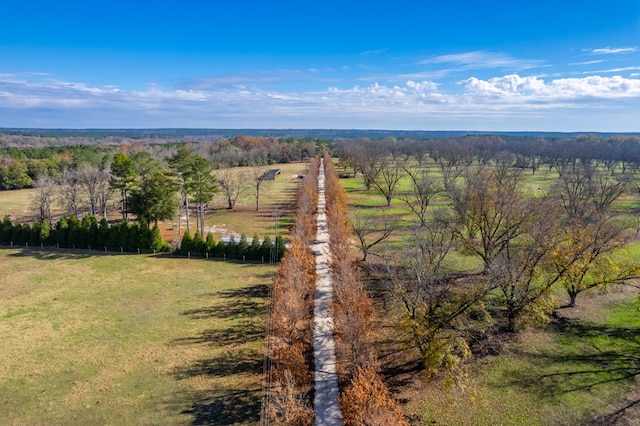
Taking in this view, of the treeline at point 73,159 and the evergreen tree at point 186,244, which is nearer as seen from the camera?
the evergreen tree at point 186,244

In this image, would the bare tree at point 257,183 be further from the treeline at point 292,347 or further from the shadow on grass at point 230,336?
the shadow on grass at point 230,336

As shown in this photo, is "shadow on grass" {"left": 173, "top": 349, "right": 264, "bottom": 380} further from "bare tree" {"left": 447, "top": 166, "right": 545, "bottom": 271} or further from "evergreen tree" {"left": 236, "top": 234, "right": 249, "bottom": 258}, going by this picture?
"evergreen tree" {"left": 236, "top": 234, "right": 249, "bottom": 258}

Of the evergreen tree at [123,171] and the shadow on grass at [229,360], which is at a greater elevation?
the evergreen tree at [123,171]

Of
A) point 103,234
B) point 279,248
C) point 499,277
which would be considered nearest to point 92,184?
point 103,234

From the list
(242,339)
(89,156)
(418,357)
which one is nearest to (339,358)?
(418,357)

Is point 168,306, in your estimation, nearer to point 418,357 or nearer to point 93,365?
point 93,365

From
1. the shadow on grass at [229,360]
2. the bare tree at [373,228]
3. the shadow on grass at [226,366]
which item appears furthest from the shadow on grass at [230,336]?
the bare tree at [373,228]

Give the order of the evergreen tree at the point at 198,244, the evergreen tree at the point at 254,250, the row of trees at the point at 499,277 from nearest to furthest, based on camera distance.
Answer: the row of trees at the point at 499,277, the evergreen tree at the point at 254,250, the evergreen tree at the point at 198,244

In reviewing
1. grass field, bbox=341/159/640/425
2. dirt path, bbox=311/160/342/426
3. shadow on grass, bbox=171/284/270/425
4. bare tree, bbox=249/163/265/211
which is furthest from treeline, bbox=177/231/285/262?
bare tree, bbox=249/163/265/211
